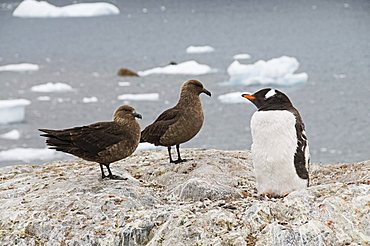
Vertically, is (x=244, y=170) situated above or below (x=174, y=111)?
below

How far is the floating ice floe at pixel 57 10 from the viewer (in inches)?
876

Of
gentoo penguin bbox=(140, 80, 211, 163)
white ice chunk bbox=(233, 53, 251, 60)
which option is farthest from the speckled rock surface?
white ice chunk bbox=(233, 53, 251, 60)

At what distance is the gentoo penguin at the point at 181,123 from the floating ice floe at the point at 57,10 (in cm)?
1757

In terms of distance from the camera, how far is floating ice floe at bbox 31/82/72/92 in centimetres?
1319

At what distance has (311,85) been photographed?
42.7ft

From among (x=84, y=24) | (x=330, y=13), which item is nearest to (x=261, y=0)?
(x=330, y=13)

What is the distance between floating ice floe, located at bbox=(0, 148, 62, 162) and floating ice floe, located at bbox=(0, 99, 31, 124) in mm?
1569

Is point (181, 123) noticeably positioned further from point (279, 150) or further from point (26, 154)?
point (26, 154)

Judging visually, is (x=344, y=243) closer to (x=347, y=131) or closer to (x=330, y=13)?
(x=347, y=131)

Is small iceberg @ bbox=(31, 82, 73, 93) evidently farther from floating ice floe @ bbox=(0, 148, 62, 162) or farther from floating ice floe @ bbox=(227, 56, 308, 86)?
floating ice floe @ bbox=(0, 148, 62, 162)

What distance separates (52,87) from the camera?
13.4 meters

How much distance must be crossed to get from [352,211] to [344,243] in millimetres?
188

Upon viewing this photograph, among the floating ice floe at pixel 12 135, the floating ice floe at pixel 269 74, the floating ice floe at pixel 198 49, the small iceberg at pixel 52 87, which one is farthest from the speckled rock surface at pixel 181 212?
the floating ice floe at pixel 198 49

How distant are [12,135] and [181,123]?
6.66 metres
